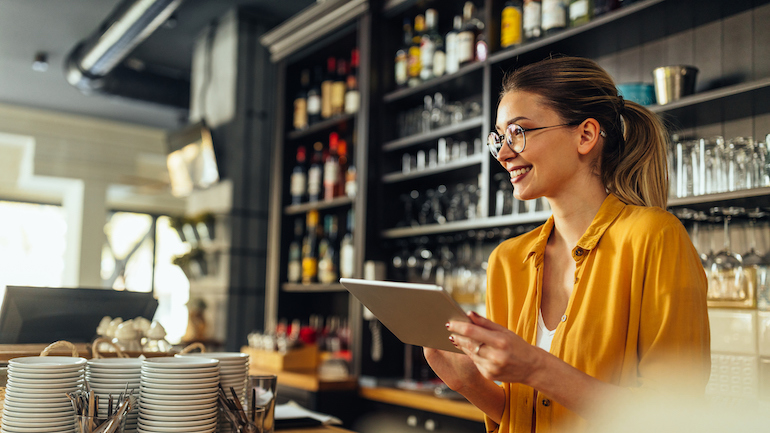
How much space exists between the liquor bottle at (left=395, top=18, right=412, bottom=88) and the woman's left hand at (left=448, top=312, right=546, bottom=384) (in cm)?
236

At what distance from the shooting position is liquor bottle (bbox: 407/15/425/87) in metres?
3.13

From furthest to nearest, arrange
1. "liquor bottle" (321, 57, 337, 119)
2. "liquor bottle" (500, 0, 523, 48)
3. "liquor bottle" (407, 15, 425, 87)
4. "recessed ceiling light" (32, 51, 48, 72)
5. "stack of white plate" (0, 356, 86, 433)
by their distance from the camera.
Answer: "recessed ceiling light" (32, 51, 48, 72)
"liquor bottle" (321, 57, 337, 119)
"liquor bottle" (407, 15, 425, 87)
"liquor bottle" (500, 0, 523, 48)
"stack of white plate" (0, 356, 86, 433)

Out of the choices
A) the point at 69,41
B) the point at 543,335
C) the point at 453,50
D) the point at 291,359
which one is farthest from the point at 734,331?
the point at 69,41

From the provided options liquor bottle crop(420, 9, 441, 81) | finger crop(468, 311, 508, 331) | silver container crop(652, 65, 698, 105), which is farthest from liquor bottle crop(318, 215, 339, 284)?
finger crop(468, 311, 508, 331)

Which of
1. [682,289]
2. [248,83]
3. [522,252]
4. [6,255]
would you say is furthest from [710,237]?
[6,255]

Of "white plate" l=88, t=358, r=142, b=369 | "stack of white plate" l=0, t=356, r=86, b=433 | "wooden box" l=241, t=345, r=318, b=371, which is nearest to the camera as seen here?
"stack of white plate" l=0, t=356, r=86, b=433

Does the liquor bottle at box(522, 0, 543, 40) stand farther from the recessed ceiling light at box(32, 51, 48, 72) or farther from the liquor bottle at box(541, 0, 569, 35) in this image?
the recessed ceiling light at box(32, 51, 48, 72)

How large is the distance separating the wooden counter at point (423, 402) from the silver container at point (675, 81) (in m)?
1.26

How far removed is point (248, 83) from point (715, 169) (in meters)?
3.63

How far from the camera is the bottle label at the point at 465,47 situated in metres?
2.86

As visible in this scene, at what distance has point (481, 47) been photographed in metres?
2.82

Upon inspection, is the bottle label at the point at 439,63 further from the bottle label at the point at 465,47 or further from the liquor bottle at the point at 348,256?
the liquor bottle at the point at 348,256

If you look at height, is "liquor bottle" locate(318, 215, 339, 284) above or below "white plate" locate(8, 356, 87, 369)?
above

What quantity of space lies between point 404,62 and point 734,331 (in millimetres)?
1952
